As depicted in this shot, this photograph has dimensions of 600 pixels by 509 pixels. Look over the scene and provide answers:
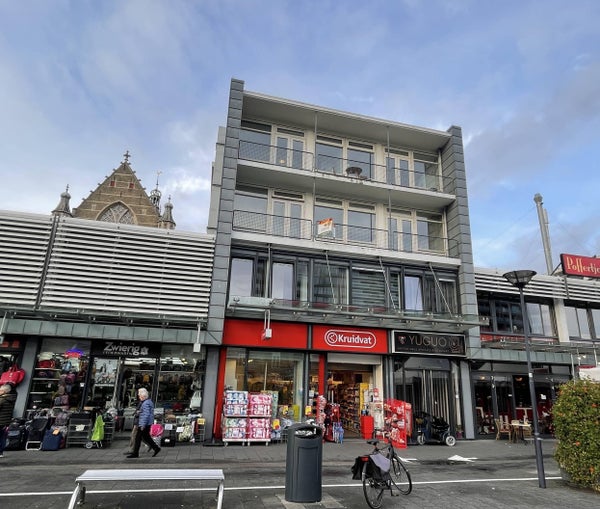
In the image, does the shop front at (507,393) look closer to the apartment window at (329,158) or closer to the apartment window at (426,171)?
the apartment window at (426,171)

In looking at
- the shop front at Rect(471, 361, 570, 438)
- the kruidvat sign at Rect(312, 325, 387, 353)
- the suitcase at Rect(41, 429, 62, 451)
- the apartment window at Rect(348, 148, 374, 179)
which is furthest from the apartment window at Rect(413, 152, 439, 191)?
the suitcase at Rect(41, 429, 62, 451)

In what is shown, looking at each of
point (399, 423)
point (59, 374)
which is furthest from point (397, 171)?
point (59, 374)

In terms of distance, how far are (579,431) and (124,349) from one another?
42.6 feet

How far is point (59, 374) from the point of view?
43.1 ft

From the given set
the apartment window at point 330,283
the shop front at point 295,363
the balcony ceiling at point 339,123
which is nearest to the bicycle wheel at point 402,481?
the shop front at point 295,363

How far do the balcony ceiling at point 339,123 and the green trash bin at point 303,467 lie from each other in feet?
45.7

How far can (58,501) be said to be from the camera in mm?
6348

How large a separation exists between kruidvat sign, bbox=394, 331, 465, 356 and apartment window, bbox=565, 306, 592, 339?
7.10 m

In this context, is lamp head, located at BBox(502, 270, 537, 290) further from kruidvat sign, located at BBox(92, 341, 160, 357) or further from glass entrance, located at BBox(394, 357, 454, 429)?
kruidvat sign, located at BBox(92, 341, 160, 357)

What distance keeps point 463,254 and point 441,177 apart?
4.03 metres

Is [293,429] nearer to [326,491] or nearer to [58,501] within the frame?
[326,491]

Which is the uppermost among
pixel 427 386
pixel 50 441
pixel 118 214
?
pixel 118 214

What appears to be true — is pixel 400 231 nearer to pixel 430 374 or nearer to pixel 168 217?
pixel 430 374

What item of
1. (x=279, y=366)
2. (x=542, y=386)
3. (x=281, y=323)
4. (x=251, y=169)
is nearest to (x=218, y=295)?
(x=281, y=323)
